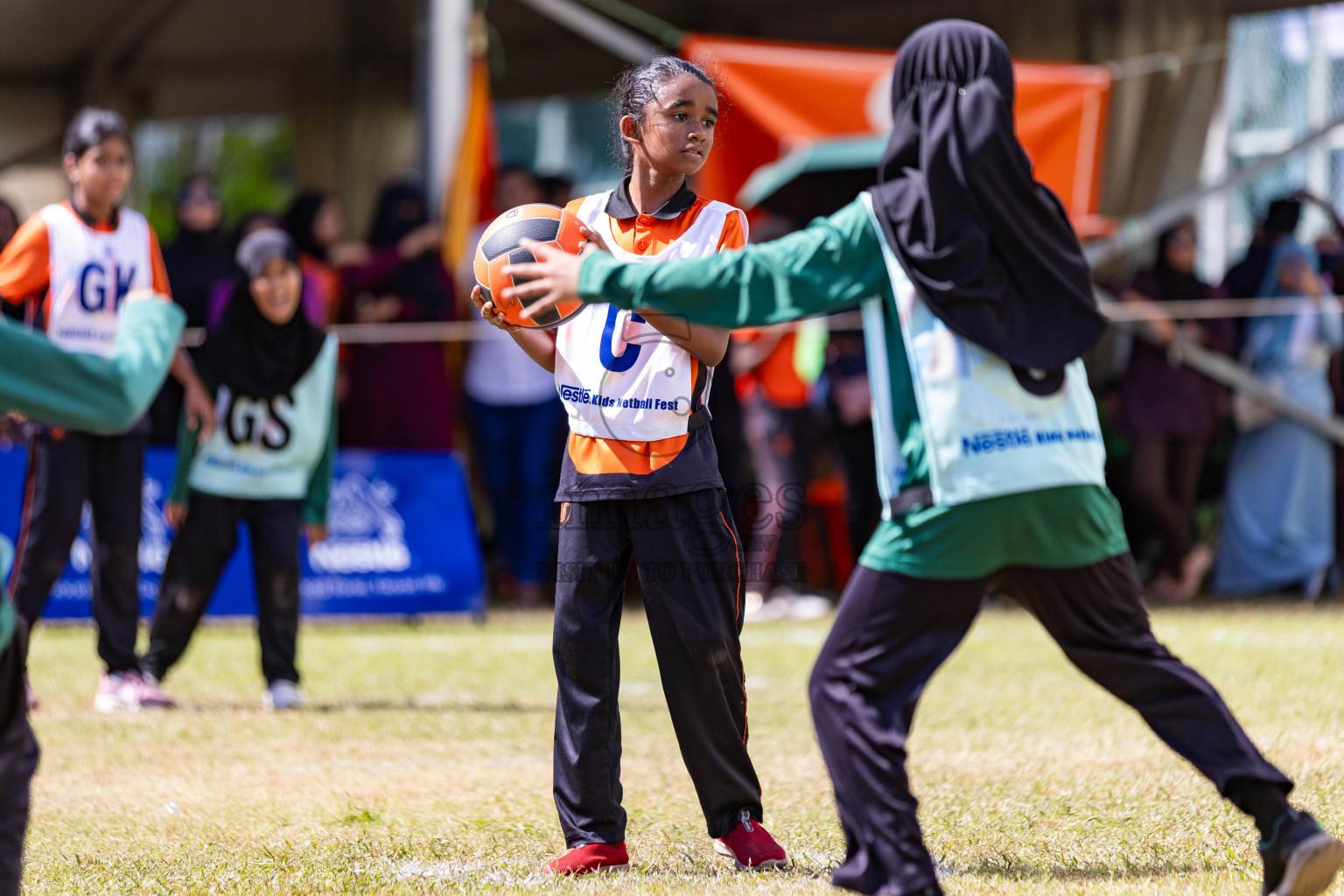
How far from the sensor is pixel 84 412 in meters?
2.76

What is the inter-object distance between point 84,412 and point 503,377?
845cm

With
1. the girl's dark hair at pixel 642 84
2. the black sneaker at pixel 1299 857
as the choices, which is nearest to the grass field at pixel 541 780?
the black sneaker at pixel 1299 857

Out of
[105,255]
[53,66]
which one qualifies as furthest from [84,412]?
[53,66]

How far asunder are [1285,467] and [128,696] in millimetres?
8074

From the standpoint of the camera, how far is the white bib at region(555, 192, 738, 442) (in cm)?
400

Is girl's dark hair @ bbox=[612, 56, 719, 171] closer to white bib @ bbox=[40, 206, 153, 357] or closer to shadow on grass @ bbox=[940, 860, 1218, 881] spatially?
shadow on grass @ bbox=[940, 860, 1218, 881]

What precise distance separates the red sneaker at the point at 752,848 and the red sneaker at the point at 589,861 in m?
0.29

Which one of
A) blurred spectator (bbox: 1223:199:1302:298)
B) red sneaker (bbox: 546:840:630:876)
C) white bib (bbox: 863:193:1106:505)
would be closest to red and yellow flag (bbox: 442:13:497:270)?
blurred spectator (bbox: 1223:199:1302:298)

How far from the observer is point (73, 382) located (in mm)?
2748

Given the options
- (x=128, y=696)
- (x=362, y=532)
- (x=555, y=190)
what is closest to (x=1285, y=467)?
(x=555, y=190)

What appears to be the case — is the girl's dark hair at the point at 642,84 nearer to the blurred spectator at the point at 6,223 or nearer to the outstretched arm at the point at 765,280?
the outstretched arm at the point at 765,280

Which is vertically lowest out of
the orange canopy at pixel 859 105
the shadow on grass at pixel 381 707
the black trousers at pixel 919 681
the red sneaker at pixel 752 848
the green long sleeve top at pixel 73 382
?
the shadow on grass at pixel 381 707

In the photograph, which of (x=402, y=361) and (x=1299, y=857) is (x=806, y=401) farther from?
(x=1299, y=857)

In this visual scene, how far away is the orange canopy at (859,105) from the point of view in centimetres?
1117
